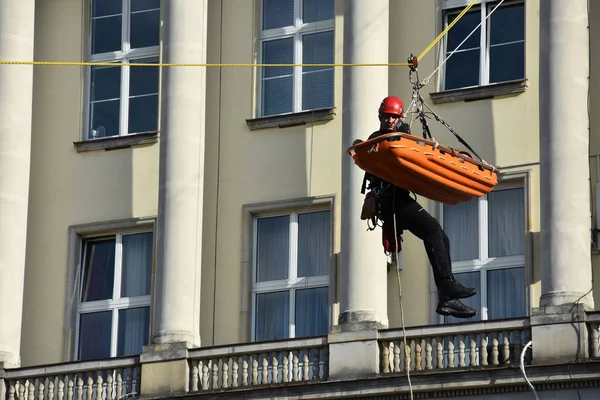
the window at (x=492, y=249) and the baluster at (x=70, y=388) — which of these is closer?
the window at (x=492, y=249)

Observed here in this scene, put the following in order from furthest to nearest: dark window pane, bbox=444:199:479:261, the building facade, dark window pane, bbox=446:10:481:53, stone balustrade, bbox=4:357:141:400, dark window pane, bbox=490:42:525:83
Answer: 1. dark window pane, bbox=446:10:481:53
2. stone balustrade, bbox=4:357:141:400
3. dark window pane, bbox=490:42:525:83
4. dark window pane, bbox=444:199:479:261
5. the building facade

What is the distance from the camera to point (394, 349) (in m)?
36.2

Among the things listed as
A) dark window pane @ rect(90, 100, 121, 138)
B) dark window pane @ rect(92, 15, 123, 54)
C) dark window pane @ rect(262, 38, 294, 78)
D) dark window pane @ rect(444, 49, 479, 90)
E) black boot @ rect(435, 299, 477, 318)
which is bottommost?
black boot @ rect(435, 299, 477, 318)

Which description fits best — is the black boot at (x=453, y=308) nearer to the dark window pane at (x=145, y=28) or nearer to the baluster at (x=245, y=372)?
the baluster at (x=245, y=372)

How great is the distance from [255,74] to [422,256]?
481 cm

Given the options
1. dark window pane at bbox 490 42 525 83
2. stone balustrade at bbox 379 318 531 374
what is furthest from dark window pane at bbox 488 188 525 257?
stone balustrade at bbox 379 318 531 374

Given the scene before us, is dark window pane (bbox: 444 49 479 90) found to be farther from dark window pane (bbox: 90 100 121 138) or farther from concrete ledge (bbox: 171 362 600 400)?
dark window pane (bbox: 90 100 121 138)

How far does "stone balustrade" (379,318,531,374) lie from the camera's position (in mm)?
35156

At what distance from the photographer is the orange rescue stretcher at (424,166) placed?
25328mm

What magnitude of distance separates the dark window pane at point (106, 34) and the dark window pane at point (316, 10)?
12.0ft

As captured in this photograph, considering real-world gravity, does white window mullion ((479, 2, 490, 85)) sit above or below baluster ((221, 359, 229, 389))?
above

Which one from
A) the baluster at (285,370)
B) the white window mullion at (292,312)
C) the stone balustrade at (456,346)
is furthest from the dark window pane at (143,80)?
the stone balustrade at (456,346)

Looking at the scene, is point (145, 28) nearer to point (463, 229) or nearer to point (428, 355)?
point (463, 229)

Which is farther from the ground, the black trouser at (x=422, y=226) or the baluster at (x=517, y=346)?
the black trouser at (x=422, y=226)
